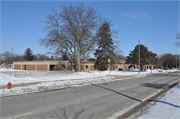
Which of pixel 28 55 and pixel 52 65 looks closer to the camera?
pixel 52 65

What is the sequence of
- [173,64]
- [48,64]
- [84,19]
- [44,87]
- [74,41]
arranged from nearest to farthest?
[44,87], [84,19], [74,41], [48,64], [173,64]

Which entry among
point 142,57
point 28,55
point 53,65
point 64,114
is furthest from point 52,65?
point 64,114

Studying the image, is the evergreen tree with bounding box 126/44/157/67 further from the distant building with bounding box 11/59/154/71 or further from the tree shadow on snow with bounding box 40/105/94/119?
the tree shadow on snow with bounding box 40/105/94/119

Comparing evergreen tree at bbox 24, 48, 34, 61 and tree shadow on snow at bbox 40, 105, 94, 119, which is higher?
evergreen tree at bbox 24, 48, 34, 61

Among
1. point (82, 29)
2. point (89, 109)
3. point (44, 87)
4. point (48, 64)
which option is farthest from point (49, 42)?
point (89, 109)

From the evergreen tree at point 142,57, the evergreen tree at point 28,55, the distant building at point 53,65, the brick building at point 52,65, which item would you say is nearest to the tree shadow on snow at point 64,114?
the distant building at point 53,65

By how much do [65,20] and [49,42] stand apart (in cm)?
554

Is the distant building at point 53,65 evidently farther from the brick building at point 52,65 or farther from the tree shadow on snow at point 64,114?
the tree shadow on snow at point 64,114

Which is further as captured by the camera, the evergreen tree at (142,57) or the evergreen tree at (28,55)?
the evergreen tree at (28,55)

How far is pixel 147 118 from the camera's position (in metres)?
5.98

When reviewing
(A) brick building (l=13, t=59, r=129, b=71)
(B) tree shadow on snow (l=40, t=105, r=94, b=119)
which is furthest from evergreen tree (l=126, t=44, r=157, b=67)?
(B) tree shadow on snow (l=40, t=105, r=94, b=119)

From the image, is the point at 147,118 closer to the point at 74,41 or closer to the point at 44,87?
the point at 44,87

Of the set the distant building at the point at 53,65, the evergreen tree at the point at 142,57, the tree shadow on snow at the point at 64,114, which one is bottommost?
the tree shadow on snow at the point at 64,114

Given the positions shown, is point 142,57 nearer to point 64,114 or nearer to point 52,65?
point 52,65
